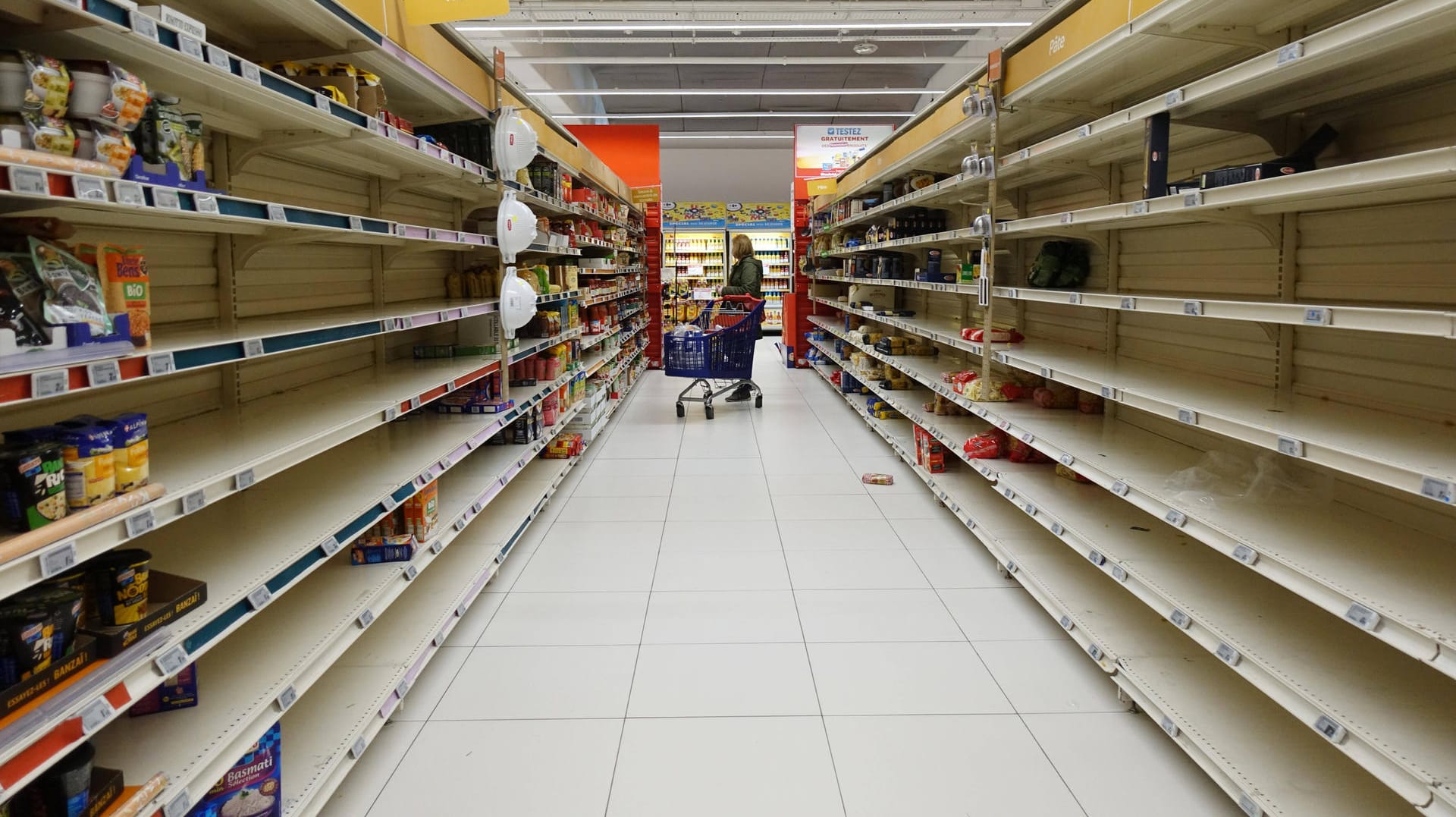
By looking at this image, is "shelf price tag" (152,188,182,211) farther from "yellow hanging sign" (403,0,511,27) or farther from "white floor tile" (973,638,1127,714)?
"white floor tile" (973,638,1127,714)

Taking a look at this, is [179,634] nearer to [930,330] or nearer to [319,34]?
[319,34]

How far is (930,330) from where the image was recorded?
5.61 meters

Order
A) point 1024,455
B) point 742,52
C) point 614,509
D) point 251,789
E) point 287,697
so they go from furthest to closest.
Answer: point 742,52 < point 614,509 < point 1024,455 < point 287,697 < point 251,789

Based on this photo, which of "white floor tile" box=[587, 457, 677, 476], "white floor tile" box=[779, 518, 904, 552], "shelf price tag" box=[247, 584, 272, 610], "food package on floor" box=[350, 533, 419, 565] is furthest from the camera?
"white floor tile" box=[587, 457, 677, 476]

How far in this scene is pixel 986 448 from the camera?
4496 millimetres

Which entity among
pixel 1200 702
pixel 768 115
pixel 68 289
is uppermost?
pixel 768 115

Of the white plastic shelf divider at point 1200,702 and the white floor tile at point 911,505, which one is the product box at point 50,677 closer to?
the white plastic shelf divider at point 1200,702

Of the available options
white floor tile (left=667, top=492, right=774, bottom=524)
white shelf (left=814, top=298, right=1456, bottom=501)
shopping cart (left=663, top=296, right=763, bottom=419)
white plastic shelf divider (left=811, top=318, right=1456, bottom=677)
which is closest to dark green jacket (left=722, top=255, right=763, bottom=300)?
shopping cart (left=663, top=296, right=763, bottom=419)

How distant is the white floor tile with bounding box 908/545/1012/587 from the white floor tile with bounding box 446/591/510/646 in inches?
76.1

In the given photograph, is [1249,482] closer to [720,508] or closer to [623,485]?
[720,508]

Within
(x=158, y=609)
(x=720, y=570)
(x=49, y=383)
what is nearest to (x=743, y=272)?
(x=720, y=570)

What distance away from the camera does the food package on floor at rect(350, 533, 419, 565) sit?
2906mm

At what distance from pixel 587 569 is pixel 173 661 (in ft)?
8.33

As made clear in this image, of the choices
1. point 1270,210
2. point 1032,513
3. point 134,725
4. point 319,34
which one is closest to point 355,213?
point 319,34
